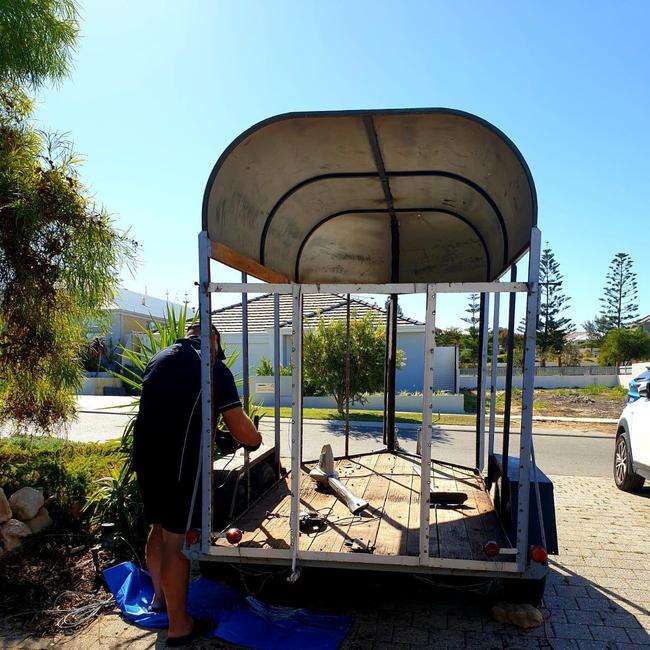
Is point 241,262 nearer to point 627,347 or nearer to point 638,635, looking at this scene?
point 638,635

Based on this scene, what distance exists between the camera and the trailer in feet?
10.5

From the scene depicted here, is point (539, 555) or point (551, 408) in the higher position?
point (539, 555)

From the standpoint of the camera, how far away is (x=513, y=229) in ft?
13.2

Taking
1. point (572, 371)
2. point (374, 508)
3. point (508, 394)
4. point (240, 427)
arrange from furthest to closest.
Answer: point (572, 371), point (374, 508), point (508, 394), point (240, 427)

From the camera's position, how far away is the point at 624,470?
7535 mm

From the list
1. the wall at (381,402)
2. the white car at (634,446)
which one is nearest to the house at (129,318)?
the wall at (381,402)

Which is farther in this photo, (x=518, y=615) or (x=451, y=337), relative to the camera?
(x=451, y=337)

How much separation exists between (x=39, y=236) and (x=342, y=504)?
3577 millimetres

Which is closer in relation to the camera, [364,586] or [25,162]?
→ [364,586]

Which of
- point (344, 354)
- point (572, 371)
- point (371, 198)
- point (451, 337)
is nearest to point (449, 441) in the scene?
point (344, 354)

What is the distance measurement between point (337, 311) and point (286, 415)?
270 inches

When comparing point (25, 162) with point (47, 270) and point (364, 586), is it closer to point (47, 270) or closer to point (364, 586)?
point (47, 270)

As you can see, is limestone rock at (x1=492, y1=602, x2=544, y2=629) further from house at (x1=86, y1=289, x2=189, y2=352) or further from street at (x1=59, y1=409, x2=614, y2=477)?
house at (x1=86, y1=289, x2=189, y2=352)

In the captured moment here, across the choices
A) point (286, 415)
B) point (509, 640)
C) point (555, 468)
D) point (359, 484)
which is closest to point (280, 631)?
point (509, 640)
